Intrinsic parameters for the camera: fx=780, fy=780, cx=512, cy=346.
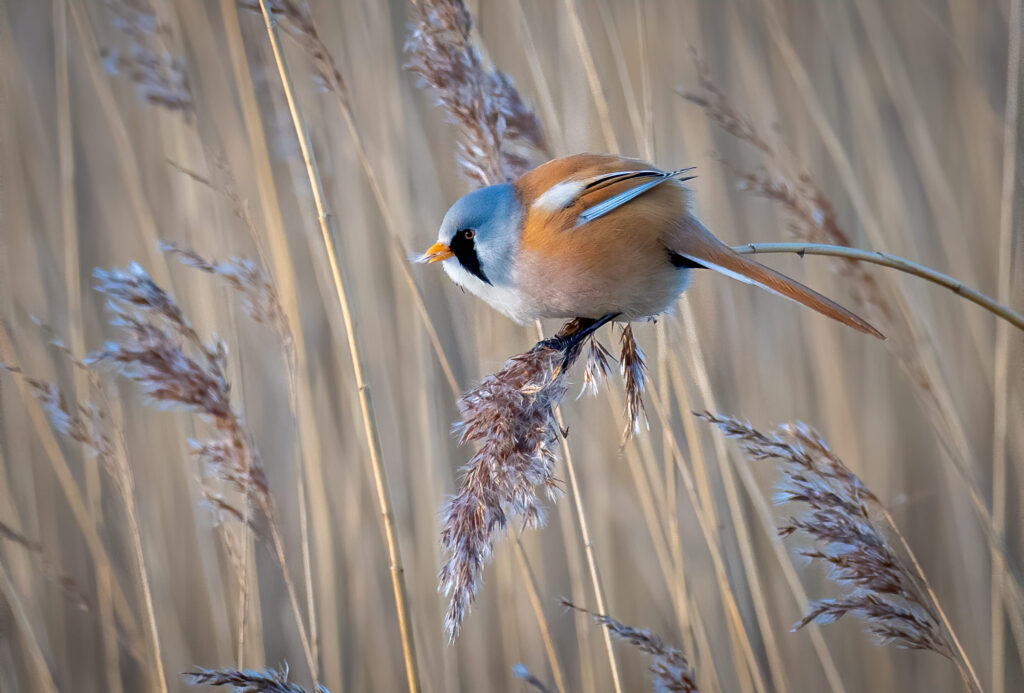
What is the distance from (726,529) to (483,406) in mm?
1418

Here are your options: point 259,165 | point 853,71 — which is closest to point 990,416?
point 853,71

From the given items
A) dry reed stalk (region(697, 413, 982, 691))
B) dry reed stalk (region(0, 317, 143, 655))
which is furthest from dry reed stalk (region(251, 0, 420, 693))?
dry reed stalk (region(0, 317, 143, 655))

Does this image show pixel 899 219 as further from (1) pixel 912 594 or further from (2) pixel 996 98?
(1) pixel 912 594

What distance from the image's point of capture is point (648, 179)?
1284 millimetres

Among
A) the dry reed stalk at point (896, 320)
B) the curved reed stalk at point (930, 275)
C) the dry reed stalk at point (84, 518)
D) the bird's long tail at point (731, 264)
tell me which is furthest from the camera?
the dry reed stalk at point (84, 518)

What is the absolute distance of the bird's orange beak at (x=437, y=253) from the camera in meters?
1.30

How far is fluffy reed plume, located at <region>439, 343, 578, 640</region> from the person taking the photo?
109cm

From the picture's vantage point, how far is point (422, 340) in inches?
83.0

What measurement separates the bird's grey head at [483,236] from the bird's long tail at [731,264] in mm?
265

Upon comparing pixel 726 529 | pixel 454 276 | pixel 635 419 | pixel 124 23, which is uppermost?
pixel 124 23

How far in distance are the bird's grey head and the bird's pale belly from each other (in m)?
0.05

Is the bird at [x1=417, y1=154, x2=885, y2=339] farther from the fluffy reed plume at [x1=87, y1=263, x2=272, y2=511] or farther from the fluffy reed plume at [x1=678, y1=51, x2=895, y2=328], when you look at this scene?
the fluffy reed plume at [x1=87, y1=263, x2=272, y2=511]

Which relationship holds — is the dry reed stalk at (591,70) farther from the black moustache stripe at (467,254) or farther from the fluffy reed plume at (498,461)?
the fluffy reed plume at (498,461)

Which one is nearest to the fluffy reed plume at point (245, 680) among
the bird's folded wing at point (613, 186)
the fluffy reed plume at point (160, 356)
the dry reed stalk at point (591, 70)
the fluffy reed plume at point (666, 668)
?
the fluffy reed plume at point (160, 356)
